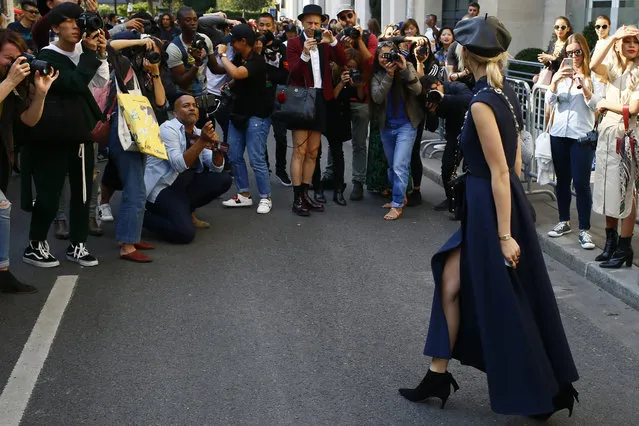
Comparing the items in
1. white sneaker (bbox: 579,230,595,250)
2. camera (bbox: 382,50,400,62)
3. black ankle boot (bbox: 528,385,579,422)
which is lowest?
white sneaker (bbox: 579,230,595,250)

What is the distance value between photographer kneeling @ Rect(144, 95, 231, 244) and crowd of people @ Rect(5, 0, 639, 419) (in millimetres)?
18

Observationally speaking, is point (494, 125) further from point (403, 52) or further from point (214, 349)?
point (403, 52)

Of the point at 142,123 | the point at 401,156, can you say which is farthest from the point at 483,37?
the point at 401,156

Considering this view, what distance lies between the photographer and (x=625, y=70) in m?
7.18

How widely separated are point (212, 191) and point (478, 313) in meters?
4.91

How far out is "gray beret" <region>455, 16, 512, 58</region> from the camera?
4.46 metres

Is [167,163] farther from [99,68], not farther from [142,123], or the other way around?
[99,68]

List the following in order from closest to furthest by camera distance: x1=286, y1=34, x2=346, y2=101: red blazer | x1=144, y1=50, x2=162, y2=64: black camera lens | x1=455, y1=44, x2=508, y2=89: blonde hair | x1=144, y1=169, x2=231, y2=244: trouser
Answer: x1=455, y1=44, x2=508, y2=89: blonde hair < x1=144, y1=50, x2=162, y2=64: black camera lens < x1=144, y1=169, x2=231, y2=244: trouser < x1=286, y1=34, x2=346, y2=101: red blazer

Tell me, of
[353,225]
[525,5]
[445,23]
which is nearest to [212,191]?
[353,225]

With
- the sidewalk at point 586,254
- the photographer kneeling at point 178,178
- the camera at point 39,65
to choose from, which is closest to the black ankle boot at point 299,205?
the photographer kneeling at point 178,178

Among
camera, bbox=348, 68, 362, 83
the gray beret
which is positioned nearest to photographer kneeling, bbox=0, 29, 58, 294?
the gray beret

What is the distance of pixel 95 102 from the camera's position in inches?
296

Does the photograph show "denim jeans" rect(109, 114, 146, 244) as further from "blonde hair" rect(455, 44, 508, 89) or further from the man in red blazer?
"blonde hair" rect(455, 44, 508, 89)

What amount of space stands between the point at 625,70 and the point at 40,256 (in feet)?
15.7
